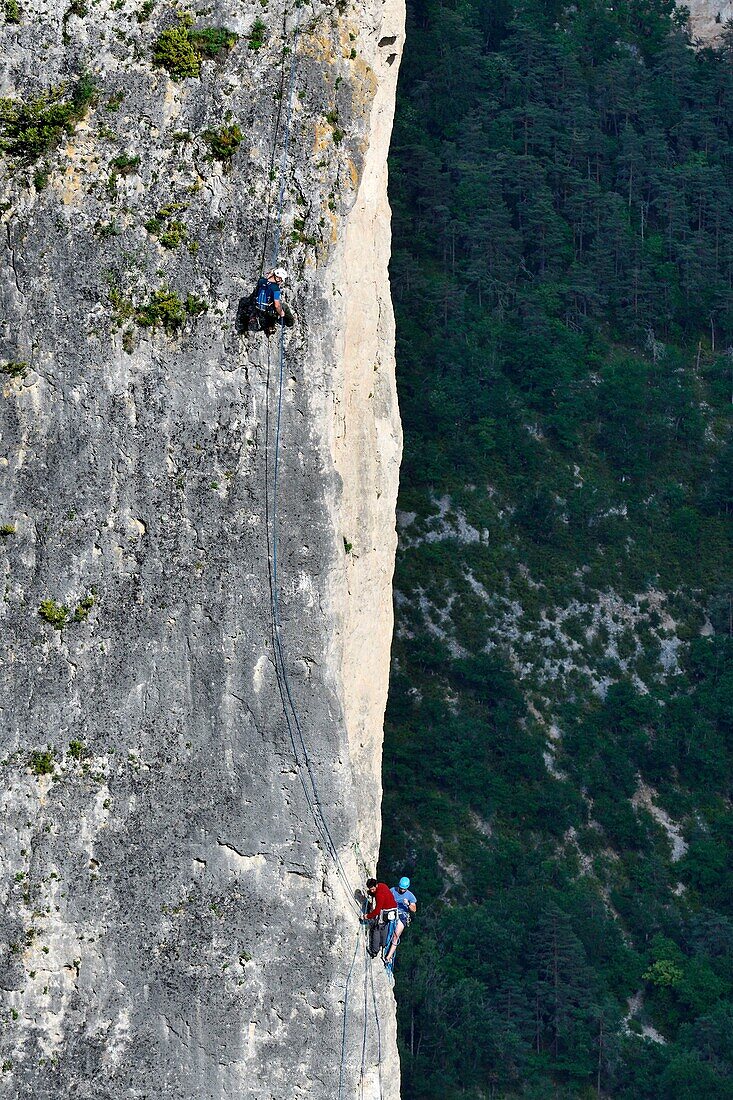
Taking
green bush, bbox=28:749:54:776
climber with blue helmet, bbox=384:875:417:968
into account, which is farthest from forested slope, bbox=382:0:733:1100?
green bush, bbox=28:749:54:776

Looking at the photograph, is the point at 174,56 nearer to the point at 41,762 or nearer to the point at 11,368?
the point at 11,368

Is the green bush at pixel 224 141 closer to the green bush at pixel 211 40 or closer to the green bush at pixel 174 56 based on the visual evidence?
the green bush at pixel 174 56

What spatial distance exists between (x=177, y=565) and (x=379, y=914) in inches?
194

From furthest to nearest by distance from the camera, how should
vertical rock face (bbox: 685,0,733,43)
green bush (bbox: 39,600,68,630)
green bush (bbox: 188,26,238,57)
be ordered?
vertical rock face (bbox: 685,0,733,43) < green bush (bbox: 188,26,238,57) < green bush (bbox: 39,600,68,630)

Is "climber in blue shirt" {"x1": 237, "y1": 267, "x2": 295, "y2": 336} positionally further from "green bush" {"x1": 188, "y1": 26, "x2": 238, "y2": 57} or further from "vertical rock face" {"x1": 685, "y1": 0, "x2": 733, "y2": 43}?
"vertical rock face" {"x1": 685, "y1": 0, "x2": 733, "y2": 43}

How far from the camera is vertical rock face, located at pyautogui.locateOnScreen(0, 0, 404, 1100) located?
18.6 meters

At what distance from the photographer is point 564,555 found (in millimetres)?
71312

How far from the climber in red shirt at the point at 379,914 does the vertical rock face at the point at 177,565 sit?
316mm

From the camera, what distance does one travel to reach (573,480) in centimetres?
7312

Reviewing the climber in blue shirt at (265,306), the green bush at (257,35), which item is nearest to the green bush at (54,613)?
the climber in blue shirt at (265,306)

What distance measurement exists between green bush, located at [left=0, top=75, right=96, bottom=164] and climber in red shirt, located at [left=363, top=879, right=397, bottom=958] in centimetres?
971

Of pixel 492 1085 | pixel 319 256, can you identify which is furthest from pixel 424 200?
pixel 319 256

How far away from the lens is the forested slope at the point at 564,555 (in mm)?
60000

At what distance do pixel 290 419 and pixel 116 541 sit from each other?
2.55 meters
